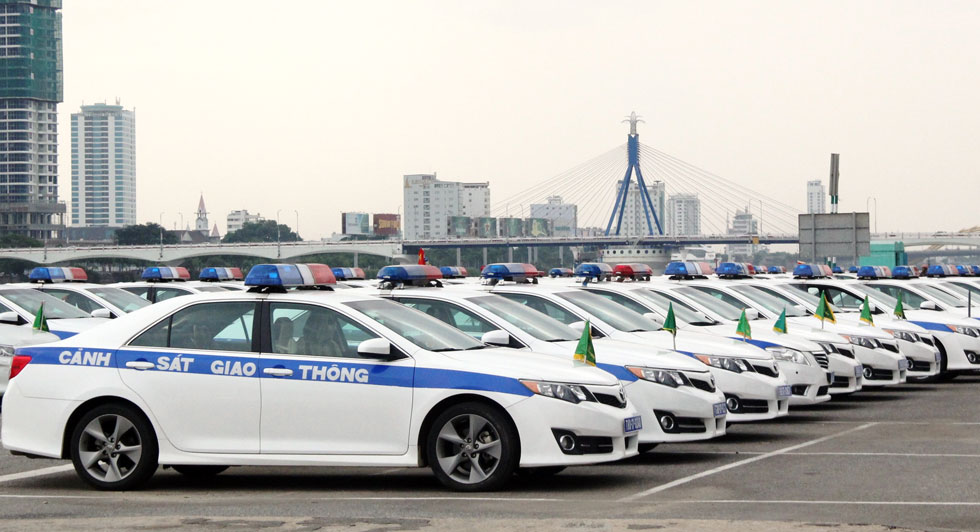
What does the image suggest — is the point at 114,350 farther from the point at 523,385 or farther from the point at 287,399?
the point at 523,385

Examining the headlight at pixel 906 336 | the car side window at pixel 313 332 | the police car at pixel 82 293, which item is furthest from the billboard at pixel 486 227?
the car side window at pixel 313 332

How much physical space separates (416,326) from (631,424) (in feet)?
5.15

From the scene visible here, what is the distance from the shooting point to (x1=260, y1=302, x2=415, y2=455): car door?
883 centimetres

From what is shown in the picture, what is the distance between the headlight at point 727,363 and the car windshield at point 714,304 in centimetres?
339

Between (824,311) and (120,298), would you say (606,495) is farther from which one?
(120,298)

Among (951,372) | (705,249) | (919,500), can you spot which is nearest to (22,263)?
(705,249)

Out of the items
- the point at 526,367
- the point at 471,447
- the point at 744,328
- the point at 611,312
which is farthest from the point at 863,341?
the point at 471,447

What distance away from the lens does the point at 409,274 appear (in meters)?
11.9

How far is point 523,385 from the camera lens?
28.5ft

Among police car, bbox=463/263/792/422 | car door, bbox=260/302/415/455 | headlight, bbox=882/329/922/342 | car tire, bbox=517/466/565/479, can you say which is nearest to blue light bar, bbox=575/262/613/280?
police car, bbox=463/263/792/422

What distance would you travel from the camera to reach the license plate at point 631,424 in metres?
8.88

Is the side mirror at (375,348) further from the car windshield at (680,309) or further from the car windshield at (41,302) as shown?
the car windshield at (41,302)

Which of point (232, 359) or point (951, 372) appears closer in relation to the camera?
point (232, 359)

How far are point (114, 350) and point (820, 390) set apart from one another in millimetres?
7274
